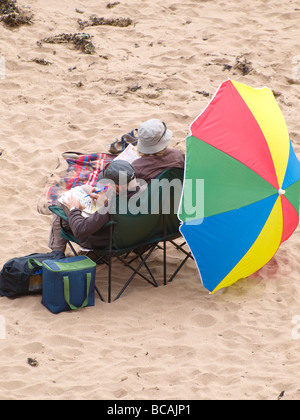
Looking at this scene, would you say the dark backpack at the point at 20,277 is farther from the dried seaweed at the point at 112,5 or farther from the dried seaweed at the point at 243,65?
the dried seaweed at the point at 112,5

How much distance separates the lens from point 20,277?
482 centimetres

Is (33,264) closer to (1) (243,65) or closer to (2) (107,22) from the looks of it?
(1) (243,65)

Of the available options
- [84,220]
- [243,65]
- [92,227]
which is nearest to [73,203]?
[84,220]

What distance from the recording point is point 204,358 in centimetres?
422

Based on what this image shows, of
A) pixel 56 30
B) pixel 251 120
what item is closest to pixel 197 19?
pixel 56 30

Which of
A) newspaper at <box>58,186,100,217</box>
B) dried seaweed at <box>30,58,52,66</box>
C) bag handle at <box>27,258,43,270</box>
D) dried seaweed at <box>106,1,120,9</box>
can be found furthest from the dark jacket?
dried seaweed at <box>106,1,120,9</box>

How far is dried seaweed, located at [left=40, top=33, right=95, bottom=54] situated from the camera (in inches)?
364

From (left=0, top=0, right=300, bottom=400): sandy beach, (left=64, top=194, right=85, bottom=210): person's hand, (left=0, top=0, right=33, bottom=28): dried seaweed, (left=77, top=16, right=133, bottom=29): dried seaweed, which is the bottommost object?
(left=0, top=0, right=300, bottom=400): sandy beach

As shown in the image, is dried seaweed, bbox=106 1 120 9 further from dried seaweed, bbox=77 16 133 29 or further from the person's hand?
the person's hand

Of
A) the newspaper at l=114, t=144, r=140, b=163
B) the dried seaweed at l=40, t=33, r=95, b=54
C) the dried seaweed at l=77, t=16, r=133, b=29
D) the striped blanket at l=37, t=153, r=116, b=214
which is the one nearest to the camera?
the newspaper at l=114, t=144, r=140, b=163

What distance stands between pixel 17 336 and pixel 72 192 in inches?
46.8

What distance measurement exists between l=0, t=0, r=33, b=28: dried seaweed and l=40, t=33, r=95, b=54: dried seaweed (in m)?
0.60

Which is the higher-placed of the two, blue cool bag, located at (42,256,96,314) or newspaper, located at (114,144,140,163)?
newspaper, located at (114,144,140,163)
